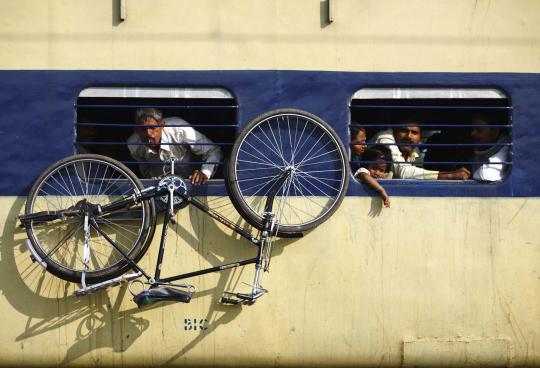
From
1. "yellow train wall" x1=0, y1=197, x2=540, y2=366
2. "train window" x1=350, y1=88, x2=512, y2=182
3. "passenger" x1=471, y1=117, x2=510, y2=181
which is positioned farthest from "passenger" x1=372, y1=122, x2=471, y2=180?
"yellow train wall" x1=0, y1=197, x2=540, y2=366

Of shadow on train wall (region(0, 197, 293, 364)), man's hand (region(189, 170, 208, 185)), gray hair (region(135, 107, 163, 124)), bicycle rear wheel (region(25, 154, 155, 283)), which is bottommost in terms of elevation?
shadow on train wall (region(0, 197, 293, 364))

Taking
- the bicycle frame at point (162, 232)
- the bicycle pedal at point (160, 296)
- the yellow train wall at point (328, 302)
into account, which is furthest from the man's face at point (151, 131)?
the bicycle pedal at point (160, 296)

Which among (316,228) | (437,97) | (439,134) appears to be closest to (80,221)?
(316,228)

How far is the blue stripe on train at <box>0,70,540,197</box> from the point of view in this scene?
5.18 m

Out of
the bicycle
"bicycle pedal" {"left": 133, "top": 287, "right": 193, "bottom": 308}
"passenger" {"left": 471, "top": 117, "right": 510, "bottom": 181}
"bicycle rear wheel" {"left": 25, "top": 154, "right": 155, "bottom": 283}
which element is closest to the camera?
"bicycle pedal" {"left": 133, "top": 287, "right": 193, "bottom": 308}

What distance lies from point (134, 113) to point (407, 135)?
1.94m

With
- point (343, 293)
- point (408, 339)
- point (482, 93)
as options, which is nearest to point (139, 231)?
point (343, 293)

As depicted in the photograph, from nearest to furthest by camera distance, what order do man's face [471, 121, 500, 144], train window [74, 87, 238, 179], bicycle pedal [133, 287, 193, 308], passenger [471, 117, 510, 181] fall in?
bicycle pedal [133, 287, 193, 308] → train window [74, 87, 238, 179] → passenger [471, 117, 510, 181] → man's face [471, 121, 500, 144]

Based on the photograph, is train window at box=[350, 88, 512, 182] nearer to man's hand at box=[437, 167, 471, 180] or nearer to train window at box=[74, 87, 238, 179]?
man's hand at box=[437, 167, 471, 180]

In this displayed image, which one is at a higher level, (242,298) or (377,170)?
(377,170)

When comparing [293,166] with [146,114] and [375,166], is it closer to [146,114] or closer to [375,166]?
[375,166]

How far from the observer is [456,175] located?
535cm

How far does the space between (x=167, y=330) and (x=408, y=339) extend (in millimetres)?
1545

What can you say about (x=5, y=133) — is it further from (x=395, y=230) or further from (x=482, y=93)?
(x=482, y=93)
